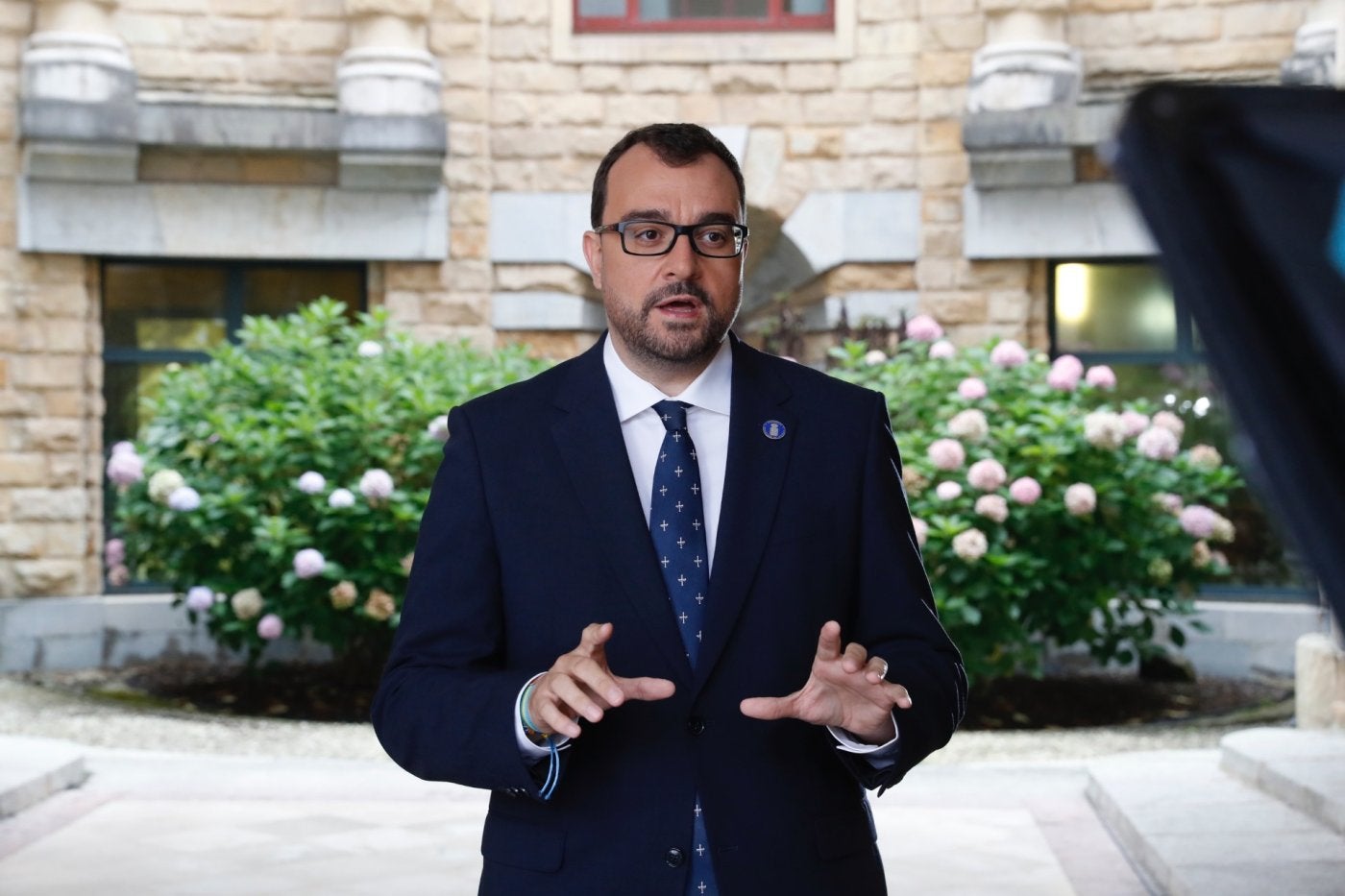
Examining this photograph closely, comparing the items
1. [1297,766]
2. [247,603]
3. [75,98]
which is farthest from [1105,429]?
[75,98]

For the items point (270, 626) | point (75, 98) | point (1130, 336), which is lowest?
point (270, 626)

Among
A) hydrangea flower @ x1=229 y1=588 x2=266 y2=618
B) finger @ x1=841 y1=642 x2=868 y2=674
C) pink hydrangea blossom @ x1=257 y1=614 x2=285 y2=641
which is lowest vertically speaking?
pink hydrangea blossom @ x1=257 y1=614 x2=285 y2=641

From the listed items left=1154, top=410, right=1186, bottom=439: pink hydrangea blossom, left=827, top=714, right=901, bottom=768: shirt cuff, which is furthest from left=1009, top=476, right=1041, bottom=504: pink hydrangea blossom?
left=827, top=714, right=901, bottom=768: shirt cuff

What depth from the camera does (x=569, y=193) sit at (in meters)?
12.4

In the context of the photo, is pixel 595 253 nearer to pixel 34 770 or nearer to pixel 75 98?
pixel 34 770

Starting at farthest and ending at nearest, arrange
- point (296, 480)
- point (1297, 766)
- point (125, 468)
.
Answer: point (125, 468), point (296, 480), point (1297, 766)

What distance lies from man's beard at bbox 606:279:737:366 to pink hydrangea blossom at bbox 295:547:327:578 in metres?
7.35

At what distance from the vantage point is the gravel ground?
29.2ft

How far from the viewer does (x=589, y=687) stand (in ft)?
6.81

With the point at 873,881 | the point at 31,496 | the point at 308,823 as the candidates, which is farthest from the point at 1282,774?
the point at 31,496

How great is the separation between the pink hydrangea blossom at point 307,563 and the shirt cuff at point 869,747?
759 centimetres

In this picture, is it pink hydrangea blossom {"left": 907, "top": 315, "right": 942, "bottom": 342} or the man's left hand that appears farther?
pink hydrangea blossom {"left": 907, "top": 315, "right": 942, "bottom": 342}

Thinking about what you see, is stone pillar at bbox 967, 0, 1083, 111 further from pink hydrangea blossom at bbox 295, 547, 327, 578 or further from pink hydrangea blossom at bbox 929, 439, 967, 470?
pink hydrangea blossom at bbox 295, 547, 327, 578

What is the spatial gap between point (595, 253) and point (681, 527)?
17.8 inches
